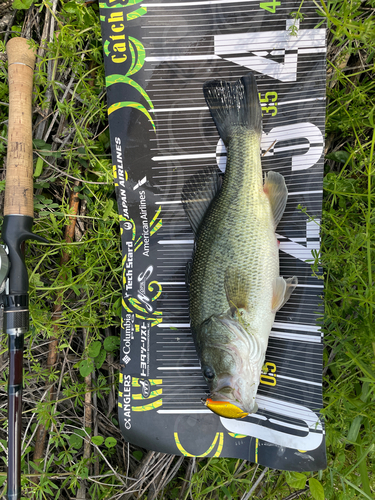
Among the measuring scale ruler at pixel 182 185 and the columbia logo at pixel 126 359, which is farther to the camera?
the columbia logo at pixel 126 359

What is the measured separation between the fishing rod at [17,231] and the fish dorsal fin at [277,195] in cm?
127

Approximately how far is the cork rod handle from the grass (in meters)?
0.14

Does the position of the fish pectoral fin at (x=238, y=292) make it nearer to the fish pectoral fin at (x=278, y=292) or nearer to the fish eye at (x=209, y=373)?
the fish pectoral fin at (x=278, y=292)

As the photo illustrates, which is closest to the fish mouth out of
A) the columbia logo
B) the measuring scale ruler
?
the measuring scale ruler

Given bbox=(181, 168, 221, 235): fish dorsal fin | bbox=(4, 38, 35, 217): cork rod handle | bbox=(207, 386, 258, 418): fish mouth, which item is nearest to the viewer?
bbox=(207, 386, 258, 418): fish mouth

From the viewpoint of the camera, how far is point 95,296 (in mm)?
1929

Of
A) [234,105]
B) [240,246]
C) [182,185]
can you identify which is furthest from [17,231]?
[234,105]

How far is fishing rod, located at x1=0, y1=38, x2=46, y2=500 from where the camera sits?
5.19 feet

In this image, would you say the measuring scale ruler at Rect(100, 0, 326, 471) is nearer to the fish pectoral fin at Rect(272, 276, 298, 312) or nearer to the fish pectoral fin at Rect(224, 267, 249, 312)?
the fish pectoral fin at Rect(272, 276, 298, 312)

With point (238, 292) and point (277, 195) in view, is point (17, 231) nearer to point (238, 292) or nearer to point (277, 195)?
point (238, 292)

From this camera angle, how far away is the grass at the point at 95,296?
1.71m

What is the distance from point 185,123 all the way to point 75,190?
32.0 inches

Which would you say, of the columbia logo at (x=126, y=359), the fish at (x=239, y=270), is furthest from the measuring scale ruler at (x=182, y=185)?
the fish at (x=239, y=270)

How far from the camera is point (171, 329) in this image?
187 cm
